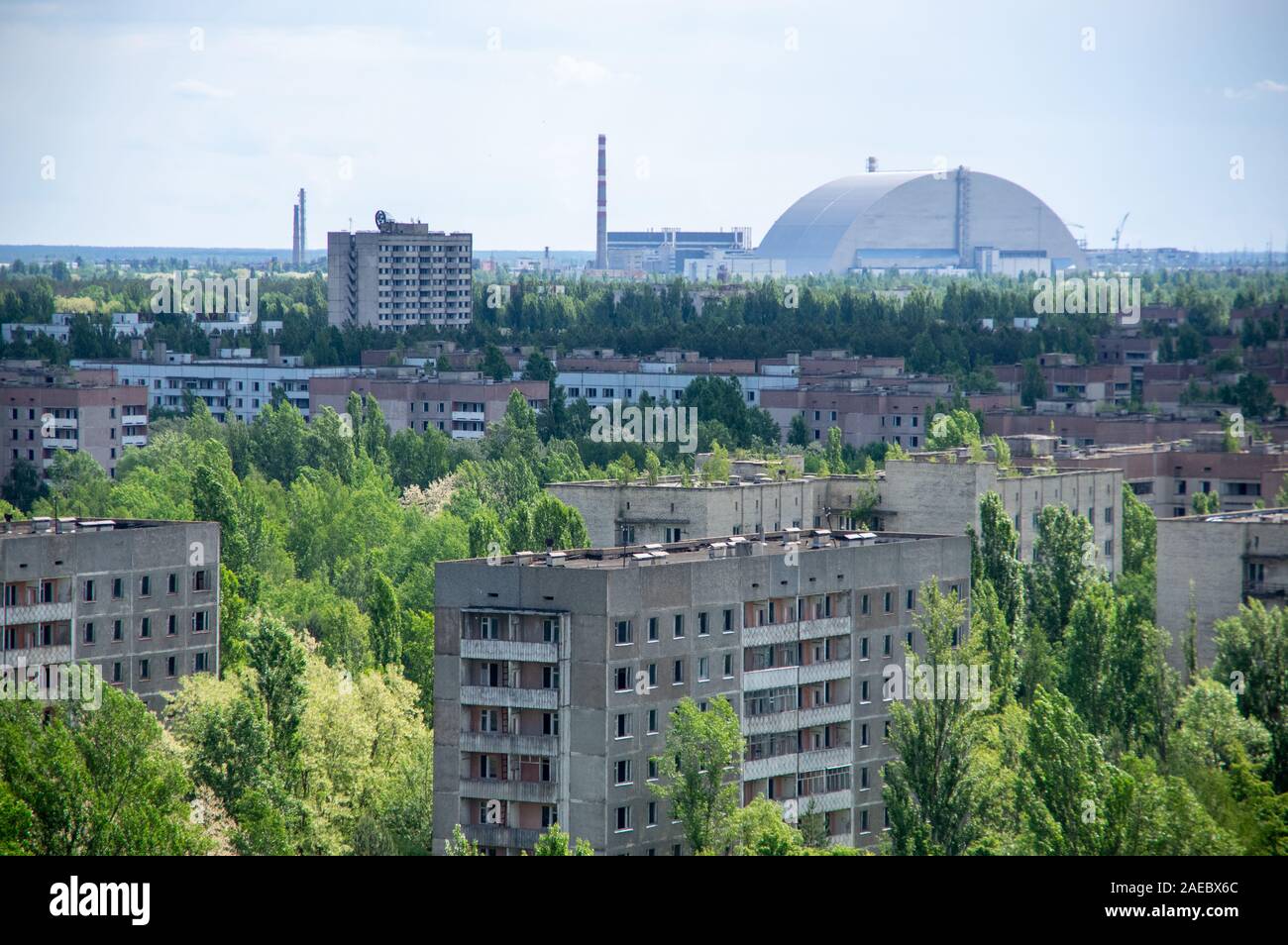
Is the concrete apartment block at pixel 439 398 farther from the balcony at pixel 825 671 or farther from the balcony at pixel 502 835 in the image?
the balcony at pixel 502 835

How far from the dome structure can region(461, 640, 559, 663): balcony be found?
167 metres

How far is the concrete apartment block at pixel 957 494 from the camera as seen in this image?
129 feet

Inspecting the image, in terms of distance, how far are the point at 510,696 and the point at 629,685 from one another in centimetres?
125

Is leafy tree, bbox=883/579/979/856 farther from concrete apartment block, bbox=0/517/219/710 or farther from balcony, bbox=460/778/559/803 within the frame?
concrete apartment block, bbox=0/517/219/710

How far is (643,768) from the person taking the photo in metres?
23.1

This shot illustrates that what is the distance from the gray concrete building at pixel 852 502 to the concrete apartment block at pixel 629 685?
25.8 ft

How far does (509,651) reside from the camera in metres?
23.4

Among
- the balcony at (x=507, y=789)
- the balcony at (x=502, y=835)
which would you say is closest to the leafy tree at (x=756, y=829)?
the balcony at (x=507, y=789)

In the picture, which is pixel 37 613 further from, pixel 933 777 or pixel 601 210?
pixel 601 210

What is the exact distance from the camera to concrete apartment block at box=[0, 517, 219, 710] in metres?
29.7

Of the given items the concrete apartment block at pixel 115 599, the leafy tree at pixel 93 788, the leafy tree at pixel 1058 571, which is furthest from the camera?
the leafy tree at pixel 1058 571
